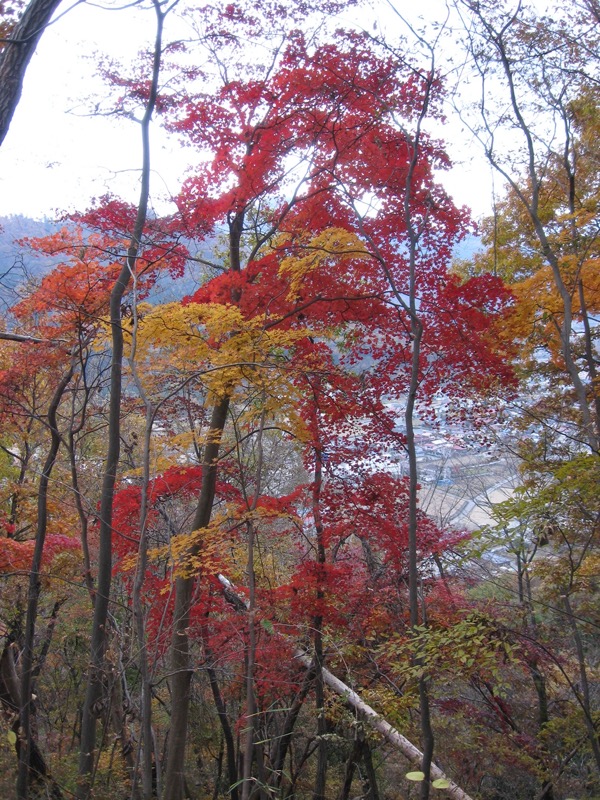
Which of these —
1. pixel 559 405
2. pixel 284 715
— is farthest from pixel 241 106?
pixel 284 715

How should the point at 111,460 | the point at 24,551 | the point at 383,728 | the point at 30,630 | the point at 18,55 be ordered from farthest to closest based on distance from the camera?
the point at 24,551
the point at 383,728
the point at 30,630
the point at 111,460
the point at 18,55

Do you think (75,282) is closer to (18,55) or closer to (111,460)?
(111,460)

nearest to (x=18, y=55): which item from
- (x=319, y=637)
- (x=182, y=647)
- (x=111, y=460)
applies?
(x=111, y=460)

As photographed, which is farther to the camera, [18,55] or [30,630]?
[30,630]

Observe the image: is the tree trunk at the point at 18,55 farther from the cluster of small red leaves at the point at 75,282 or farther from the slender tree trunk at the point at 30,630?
the cluster of small red leaves at the point at 75,282

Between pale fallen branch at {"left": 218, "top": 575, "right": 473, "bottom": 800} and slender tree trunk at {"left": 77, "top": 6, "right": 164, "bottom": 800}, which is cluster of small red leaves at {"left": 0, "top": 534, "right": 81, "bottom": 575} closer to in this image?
slender tree trunk at {"left": 77, "top": 6, "right": 164, "bottom": 800}

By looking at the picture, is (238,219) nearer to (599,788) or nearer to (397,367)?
(397,367)

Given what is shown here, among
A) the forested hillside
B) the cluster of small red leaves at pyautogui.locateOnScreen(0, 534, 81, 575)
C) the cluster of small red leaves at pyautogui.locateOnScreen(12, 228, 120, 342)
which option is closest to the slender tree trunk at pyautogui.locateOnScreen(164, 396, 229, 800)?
the forested hillside

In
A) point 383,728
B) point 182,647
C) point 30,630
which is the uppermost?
point 30,630

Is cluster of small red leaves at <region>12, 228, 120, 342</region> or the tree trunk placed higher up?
cluster of small red leaves at <region>12, 228, 120, 342</region>

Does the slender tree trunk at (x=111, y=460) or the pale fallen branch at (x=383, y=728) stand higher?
the slender tree trunk at (x=111, y=460)

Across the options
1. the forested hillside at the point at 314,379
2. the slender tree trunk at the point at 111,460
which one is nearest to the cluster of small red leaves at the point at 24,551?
the forested hillside at the point at 314,379

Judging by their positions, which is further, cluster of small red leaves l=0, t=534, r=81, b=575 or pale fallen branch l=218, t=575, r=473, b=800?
cluster of small red leaves l=0, t=534, r=81, b=575

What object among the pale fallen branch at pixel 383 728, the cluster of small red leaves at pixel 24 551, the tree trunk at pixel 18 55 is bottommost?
the pale fallen branch at pixel 383 728
